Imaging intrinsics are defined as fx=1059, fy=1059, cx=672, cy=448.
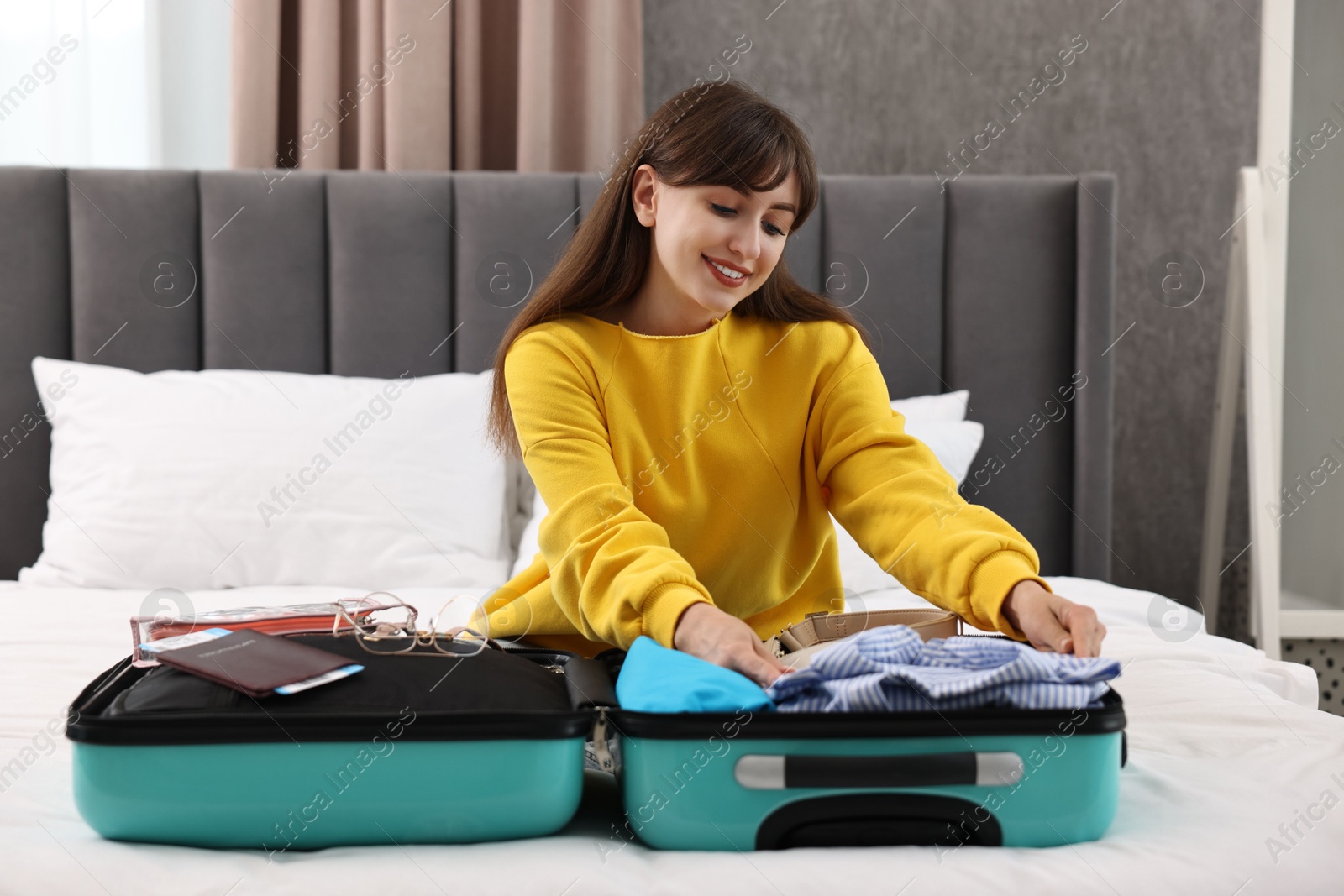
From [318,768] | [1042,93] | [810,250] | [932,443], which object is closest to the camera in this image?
[318,768]

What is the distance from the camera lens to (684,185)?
42.0 inches

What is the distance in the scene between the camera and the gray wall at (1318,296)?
1.99 meters

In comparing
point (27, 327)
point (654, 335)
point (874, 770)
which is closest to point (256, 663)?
point (874, 770)

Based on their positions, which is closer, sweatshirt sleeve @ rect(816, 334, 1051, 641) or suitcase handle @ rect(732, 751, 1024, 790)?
suitcase handle @ rect(732, 751, 1024, 790)

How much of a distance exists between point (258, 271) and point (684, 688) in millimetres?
1541

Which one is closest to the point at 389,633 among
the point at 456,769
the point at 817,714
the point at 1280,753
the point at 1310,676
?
the point at 456,769

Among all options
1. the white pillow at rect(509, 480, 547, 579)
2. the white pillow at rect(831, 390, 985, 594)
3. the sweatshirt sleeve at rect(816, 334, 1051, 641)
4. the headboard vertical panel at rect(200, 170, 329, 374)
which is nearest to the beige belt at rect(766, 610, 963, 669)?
the sweatshirt sleeve at rect(816, 334, 1051, 641)

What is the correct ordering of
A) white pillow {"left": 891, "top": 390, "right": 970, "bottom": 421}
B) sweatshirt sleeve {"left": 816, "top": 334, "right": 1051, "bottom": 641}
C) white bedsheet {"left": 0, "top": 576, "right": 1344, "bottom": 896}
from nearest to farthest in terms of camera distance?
1. white bedsheet {"left": 0, "top": 576, "right": 1344, "bottom": 896}
2. sweatshirt sleeve {"left": 816, "top": 334, "right": 1051, "bottom": 641}
3. white pillow {"left": 891, "top": 390, "right": 970, "bottom": 421}

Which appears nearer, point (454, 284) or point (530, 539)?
point (530, 539)

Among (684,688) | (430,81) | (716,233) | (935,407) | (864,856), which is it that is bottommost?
(864,856)

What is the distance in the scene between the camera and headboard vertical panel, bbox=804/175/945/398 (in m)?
2.01

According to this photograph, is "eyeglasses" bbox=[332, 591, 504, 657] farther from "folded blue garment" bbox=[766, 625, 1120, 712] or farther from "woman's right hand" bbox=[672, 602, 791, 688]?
"folded blue garment" bbox=[766, 625, 1120, 712]

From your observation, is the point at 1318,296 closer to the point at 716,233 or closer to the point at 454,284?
the point at 716,233

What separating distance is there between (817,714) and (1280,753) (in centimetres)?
48
